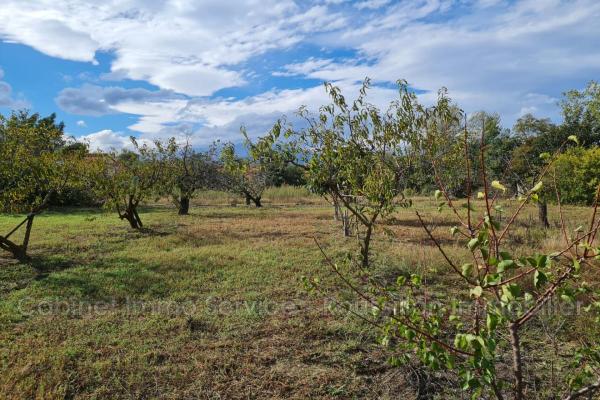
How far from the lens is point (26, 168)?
9.37 meters

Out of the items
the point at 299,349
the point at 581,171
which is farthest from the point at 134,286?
the point at 581,171

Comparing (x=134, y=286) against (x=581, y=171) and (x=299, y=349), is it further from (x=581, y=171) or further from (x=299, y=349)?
(x=581, y=171)

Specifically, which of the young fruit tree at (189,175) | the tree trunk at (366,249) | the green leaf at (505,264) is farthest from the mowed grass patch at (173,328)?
the young fruit tree at (189,175)

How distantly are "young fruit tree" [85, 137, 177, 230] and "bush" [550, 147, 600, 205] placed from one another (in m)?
14.1

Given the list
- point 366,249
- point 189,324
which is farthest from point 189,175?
point 189,324

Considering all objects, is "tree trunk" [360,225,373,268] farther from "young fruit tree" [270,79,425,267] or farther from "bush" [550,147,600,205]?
"bush" [550,147,600,205]

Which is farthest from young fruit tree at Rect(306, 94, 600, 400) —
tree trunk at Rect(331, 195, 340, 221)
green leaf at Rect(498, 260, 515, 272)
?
tree trunk at Rect(331, 195, 340, 221)

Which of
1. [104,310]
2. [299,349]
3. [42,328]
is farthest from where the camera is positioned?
[104,310]

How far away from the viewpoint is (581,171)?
14.5 meters

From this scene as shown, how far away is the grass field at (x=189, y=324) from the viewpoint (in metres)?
4.15

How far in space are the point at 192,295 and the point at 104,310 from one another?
1334 mm

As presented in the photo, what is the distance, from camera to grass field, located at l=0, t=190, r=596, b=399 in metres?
4.15

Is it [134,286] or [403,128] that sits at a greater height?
[403,128]

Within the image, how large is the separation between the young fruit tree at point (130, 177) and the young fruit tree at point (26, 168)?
1556 millimetres
